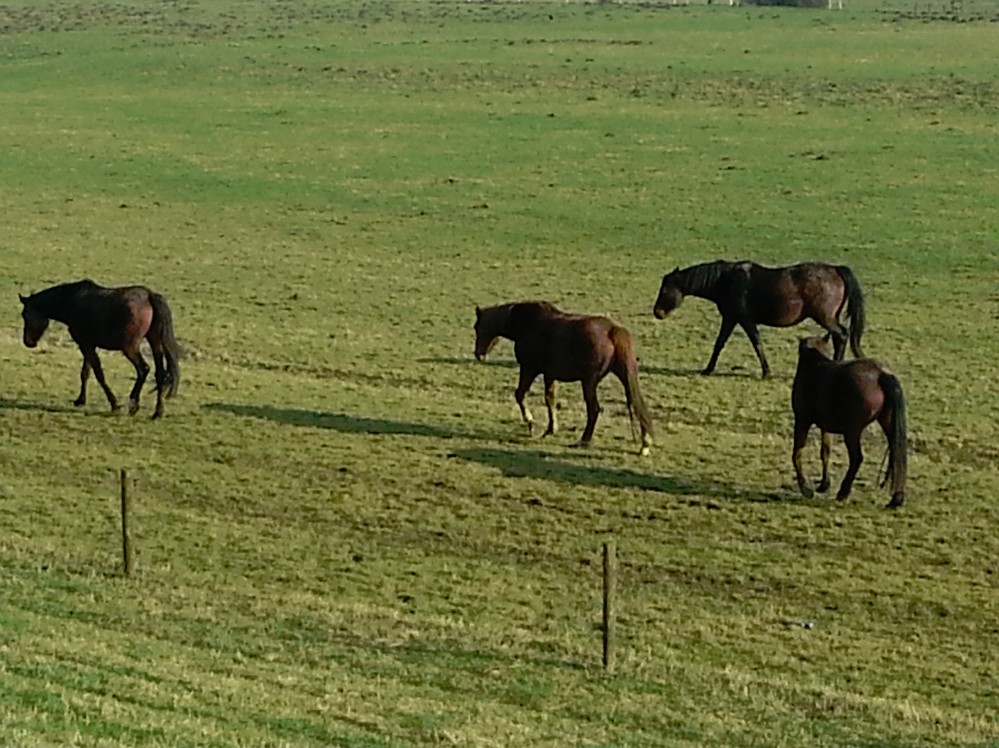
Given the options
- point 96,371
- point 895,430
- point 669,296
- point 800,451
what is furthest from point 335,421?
point 895,430

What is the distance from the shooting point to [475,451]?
19781 mm

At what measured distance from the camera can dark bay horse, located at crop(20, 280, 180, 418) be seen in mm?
20875

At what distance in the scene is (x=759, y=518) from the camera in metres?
17.3

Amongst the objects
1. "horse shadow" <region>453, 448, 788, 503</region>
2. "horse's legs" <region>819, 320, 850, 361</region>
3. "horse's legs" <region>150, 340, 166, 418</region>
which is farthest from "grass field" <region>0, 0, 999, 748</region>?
"horse's legs" <region>819, 320, 850, 361</region>

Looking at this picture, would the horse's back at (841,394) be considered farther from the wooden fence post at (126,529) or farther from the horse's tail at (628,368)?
the wooden fence post at (126,529)

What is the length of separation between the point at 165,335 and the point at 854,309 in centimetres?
844

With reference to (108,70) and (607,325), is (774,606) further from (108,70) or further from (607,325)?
(108,70)

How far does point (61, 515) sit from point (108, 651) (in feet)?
15.6

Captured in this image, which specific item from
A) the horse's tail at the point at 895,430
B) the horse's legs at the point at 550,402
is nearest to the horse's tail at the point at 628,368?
the horse's legs at the point at 550,402

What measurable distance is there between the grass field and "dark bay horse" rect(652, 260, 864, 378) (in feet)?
2.37

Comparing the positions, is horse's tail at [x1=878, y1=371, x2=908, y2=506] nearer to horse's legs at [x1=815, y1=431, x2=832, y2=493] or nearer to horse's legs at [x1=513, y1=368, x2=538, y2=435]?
horse's legs at [x1=815, y1=431, x2=832, y2=493]

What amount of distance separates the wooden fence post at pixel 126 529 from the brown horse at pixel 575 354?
5455 mm

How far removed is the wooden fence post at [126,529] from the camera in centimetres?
1527

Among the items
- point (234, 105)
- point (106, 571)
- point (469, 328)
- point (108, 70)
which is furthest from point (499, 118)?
point (106, 571)
